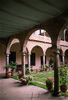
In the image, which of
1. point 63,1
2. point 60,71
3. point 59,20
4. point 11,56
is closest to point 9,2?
point 63,1

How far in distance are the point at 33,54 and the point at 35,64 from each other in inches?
64.5

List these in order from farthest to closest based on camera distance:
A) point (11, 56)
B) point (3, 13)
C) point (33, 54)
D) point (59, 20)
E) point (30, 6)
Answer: point (33, 54), point (11, 56), point (59, 20), point (3, 13), point (30, 6)

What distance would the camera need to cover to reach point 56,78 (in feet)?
15.4

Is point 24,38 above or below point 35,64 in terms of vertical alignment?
above

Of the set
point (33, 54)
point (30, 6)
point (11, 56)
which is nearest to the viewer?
point (30, 6)

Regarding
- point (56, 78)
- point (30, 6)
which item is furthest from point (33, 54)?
point (30, 6)

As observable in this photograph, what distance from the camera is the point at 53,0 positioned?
3248 mm

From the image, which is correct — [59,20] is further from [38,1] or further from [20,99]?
[20,99]

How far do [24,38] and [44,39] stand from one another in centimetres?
685

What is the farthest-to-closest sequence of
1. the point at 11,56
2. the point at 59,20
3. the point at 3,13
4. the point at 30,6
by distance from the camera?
the point at 11,56, the point at 59,20, the point at 3,13, the point at 30,6

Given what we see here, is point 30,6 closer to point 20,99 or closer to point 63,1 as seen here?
point 63,1

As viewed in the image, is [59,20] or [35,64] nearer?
[59,20]

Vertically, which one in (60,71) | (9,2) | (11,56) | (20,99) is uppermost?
(9,2)

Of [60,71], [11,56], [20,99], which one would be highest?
[11,56]
